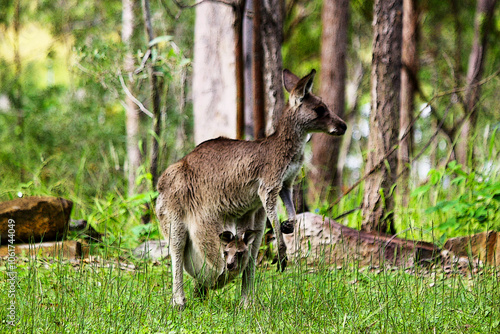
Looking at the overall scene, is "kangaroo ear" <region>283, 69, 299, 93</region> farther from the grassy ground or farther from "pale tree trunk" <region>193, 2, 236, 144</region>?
"pale tree trunk" <region>193, 2, 236, 144</region>

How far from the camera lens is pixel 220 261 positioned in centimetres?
425

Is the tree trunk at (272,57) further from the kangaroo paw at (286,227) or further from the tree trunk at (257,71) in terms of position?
the kangaroo paw at (286,227)

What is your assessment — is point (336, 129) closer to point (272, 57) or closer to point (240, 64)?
point (240, 64)

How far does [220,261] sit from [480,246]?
2949mm

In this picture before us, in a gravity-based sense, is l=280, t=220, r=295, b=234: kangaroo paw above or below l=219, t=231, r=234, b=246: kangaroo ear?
above

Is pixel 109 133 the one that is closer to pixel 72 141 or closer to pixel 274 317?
pixel 72 141

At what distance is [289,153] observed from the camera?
4.19 m

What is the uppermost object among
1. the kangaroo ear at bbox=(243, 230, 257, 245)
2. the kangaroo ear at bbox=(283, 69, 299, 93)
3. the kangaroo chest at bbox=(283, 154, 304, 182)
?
the kangaroo ear at bbox=(283, 69, 299, 93)

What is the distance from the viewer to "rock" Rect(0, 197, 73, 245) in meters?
5.59

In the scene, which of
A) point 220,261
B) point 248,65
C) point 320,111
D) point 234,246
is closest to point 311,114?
point 320,111

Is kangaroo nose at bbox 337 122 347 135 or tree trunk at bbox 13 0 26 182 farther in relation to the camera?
tree trunk at bbox 13 0 26 182

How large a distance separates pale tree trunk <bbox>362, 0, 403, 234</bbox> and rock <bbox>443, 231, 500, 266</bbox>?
83 centimetres

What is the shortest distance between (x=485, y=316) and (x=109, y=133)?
11.6 metres

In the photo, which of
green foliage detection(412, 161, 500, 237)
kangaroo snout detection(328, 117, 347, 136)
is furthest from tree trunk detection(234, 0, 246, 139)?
green foliage detection(412, 161, 500, 237)
